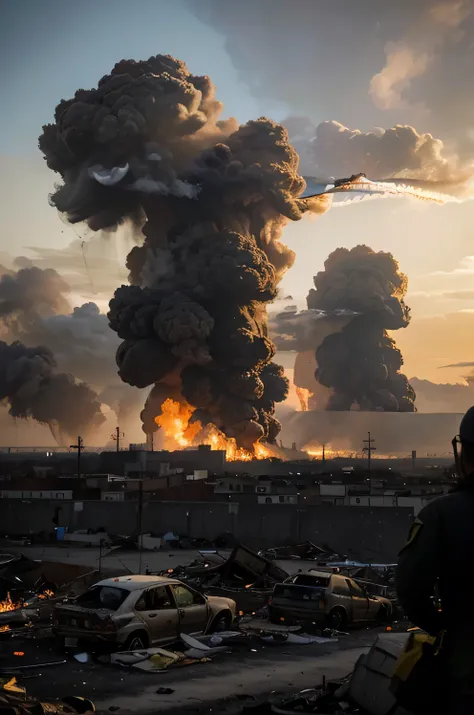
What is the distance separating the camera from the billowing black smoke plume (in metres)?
103

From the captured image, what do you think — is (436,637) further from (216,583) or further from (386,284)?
(386,284)

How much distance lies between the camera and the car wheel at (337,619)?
18.9 m

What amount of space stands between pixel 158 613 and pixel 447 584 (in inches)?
484

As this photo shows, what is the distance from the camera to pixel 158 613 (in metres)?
15.6

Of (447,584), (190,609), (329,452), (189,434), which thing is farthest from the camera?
(329,452)

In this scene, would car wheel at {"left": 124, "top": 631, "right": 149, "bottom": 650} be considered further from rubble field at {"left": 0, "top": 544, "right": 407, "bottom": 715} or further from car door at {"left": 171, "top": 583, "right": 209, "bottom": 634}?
car door at {"left": 171, "top": 583, "right": 209, "bottom": 634}

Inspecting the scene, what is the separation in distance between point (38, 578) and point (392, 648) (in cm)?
1876

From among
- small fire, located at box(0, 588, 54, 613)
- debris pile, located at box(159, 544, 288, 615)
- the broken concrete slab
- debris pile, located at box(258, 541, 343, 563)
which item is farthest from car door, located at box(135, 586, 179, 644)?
debris pile, located at box(258, 541, 343, 563)

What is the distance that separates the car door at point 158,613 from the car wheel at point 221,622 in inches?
56.3

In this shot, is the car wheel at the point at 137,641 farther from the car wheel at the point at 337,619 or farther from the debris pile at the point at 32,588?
the car wheel at the point at 337,619

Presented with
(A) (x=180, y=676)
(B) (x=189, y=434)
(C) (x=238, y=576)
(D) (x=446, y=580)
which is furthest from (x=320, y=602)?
(B) (x=189, y=434)

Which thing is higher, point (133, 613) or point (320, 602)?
point (133, 613)

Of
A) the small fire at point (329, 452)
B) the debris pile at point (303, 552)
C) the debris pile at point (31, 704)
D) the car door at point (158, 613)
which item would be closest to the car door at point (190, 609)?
the car door at point (158, 613)

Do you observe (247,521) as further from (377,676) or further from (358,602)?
(377,676)
